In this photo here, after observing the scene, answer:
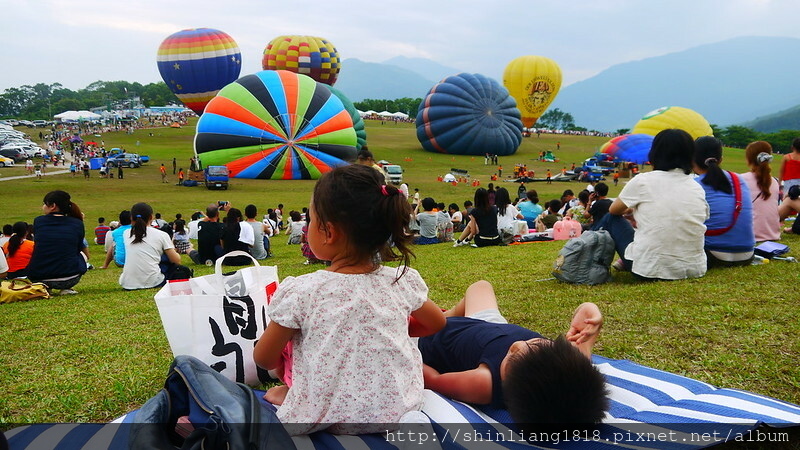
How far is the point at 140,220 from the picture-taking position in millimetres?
6098

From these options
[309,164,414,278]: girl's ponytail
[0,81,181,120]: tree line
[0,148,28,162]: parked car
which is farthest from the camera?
[0,81,181,120]: tree line

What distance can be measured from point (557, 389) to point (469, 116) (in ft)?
115

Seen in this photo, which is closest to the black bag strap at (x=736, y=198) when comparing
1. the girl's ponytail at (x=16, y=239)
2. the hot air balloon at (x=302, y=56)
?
the girl's ponytail at (x=16, y=239)

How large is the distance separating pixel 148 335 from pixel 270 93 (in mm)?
19737

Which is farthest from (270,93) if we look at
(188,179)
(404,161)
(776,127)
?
(776,127)

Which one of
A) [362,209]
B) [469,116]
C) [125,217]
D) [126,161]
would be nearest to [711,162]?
[362,209]

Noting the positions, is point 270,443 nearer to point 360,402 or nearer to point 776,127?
point 360,402

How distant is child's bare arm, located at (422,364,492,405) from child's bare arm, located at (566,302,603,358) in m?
0.47

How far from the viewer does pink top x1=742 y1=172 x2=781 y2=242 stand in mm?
5973

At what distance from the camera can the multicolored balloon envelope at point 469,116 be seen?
35.5 meters

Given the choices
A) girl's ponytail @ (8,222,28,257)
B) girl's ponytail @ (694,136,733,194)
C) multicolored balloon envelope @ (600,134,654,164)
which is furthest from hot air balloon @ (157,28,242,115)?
girl's ponytail @ (694,136,733,194)

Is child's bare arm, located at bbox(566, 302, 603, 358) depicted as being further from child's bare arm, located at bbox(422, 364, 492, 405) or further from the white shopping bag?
the white shopping bag

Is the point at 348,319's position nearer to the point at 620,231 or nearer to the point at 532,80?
the point at 620,231

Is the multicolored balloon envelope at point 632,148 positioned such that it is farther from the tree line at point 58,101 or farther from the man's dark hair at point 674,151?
the tree line at point 58,101
